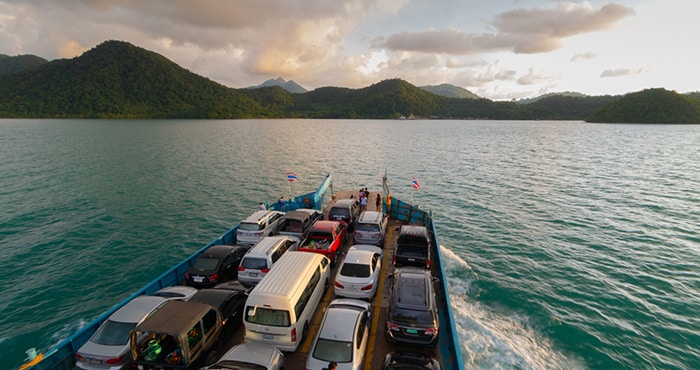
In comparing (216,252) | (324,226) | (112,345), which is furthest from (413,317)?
(216,252)

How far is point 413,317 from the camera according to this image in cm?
914

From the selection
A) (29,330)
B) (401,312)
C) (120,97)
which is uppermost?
(120,97)

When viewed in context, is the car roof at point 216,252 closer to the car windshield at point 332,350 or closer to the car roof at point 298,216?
the car roof at point 298,216

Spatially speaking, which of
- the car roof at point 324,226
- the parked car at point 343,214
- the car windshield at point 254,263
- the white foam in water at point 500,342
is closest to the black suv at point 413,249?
the car roof at point 324,226

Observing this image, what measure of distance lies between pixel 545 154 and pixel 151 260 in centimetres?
7490

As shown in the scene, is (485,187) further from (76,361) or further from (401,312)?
(76,361)

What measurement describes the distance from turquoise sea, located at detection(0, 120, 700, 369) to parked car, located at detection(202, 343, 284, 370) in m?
7.98

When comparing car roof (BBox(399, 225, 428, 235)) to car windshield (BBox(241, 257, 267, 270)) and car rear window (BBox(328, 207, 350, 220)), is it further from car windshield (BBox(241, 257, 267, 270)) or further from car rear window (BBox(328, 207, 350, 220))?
car windshield (BBox(241, 257, 267, 270))

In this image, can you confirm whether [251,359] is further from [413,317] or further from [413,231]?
[413,231]

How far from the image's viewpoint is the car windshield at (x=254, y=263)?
40.5 ft

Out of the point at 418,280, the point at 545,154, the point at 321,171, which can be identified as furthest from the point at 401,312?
the point at 545,154

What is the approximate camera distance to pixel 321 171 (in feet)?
168

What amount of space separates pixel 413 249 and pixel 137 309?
10.2m

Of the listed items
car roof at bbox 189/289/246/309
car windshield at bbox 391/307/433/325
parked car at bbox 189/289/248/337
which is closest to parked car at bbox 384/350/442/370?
car windshield at bbox 391/307/433/325
